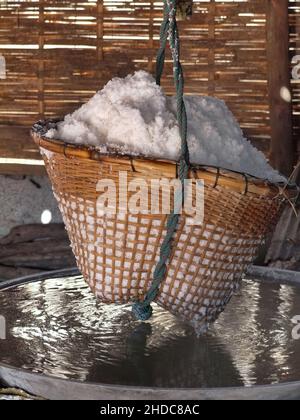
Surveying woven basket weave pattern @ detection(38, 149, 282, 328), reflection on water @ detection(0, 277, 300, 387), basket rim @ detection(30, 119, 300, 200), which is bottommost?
reflection on water @ detection(0, 277, 300, 387)

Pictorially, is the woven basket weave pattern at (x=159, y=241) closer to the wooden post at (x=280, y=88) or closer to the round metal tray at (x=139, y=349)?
the round metal tray at (x=139, y=349)

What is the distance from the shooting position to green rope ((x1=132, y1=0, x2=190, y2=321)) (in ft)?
6.56

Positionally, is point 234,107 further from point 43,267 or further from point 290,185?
point 290,185

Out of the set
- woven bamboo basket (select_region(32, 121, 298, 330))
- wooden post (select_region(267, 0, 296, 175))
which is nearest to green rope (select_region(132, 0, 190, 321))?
woven bamboo basket (select_region(32, 121, 298, 330))

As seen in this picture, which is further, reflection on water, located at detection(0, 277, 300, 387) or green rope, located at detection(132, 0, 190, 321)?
reflection on water, located at detection(0, 277, 300, 387)

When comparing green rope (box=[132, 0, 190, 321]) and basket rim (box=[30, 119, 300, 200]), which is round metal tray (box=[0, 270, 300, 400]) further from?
basket rim (box=[30, 119, 300, 200])

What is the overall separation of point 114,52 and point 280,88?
0.83 meters

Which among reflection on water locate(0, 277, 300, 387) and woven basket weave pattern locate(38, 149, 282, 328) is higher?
woven basket weave pattern locate(38, 149, 282, 328)

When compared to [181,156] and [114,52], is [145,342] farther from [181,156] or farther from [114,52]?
[114,52]

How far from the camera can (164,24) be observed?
2086 millimetres

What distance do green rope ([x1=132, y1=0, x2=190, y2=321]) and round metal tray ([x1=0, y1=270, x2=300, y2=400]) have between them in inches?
7.1

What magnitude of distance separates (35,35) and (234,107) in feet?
3.45

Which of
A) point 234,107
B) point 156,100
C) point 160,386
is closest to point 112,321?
point 160,386

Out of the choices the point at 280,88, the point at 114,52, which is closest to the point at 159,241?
the point at 280,88
